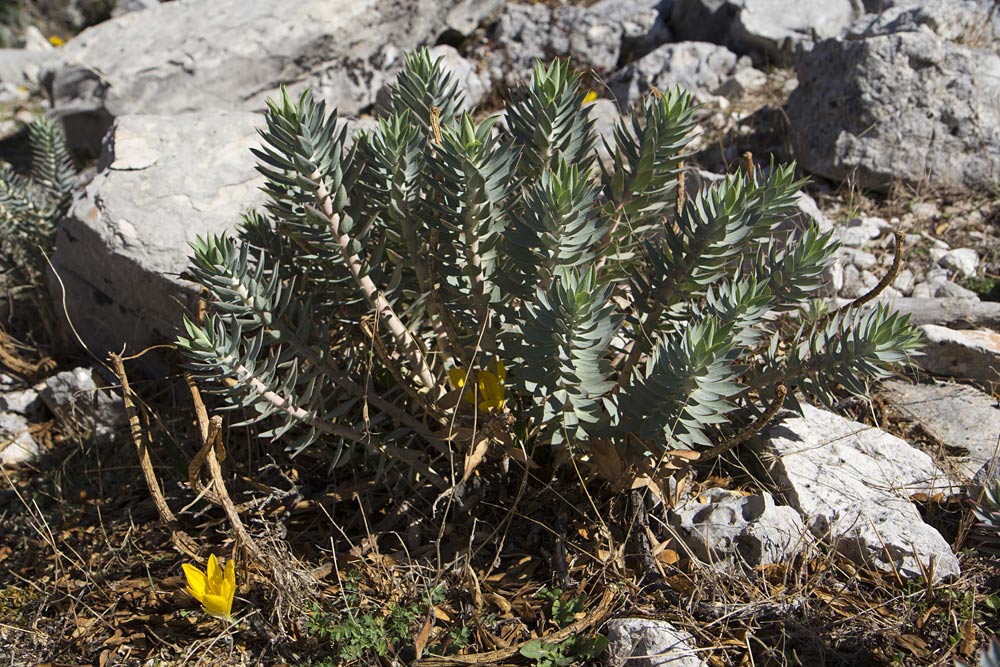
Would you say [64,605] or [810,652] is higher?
[64,605]

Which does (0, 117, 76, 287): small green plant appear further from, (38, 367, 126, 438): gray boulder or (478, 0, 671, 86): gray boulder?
(478, 0, 671, 86): gray boulder

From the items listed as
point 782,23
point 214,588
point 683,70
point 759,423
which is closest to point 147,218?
point 214,588

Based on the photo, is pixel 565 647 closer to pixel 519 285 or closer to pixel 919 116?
pixel 519 285

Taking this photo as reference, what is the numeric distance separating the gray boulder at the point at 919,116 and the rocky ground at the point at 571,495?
0.01 meters

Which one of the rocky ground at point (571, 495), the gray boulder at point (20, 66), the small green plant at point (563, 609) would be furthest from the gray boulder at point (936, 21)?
the gray boulder at point (20, 66)

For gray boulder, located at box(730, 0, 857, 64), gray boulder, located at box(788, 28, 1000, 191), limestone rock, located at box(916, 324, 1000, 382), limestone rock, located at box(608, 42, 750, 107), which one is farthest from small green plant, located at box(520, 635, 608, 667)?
gray boulder, located at box(730, 0, 857, 64)

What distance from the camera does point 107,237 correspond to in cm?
312

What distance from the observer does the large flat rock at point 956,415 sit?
258 centimetres

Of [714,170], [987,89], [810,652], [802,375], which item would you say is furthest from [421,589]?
[987,89]

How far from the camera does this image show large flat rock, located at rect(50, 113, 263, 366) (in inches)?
121

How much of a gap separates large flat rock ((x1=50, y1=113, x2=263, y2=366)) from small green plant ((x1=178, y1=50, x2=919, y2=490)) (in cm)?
75

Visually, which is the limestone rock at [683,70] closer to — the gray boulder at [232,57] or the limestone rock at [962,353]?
the gray boulder at [232,57]

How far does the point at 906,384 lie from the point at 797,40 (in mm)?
2806

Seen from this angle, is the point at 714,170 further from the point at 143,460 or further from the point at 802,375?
the point at 143,460
